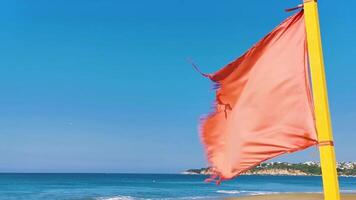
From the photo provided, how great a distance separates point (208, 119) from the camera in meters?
3.66

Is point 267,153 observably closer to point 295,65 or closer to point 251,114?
point 251,114

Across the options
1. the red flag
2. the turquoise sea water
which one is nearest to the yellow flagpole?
the red flag

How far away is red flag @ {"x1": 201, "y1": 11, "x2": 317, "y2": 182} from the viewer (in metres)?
3.29

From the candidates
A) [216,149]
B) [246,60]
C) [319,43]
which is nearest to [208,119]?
[216,149]

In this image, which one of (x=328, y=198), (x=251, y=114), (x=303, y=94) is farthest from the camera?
(x=251, y=114)

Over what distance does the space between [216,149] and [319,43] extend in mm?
1025

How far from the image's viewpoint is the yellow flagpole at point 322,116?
2.94 metres

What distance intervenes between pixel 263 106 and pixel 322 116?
20.5 inches

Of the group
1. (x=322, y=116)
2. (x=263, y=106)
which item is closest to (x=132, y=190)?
(x=263, y=106)

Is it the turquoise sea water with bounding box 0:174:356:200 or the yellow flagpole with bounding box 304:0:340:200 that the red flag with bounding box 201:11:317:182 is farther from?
the turquoise sea water with bounding box 0:174:356:200

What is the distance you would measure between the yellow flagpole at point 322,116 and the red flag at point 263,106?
5.0 inches

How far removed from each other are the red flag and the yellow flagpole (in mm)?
128

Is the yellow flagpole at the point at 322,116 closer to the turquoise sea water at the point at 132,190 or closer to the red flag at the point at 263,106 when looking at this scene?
the red flag at the point at 263,106

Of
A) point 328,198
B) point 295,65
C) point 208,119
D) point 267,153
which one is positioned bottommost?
point 328,198
